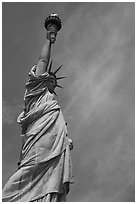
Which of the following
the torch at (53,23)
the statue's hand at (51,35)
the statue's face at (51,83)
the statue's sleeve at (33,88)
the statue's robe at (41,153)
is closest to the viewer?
the statue's robe at (41,153)

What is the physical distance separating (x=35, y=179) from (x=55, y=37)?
824 centimetres

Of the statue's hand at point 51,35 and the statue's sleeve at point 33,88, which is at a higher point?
the statue's hand at point 51,35

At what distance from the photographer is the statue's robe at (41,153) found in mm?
15820

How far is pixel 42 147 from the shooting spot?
1695cm

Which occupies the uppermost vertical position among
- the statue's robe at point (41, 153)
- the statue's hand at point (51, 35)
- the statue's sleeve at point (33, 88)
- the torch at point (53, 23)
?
the torch at point (53, 23)

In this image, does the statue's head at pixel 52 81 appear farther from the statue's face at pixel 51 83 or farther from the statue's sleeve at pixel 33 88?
the statue's sleeve at pixel 33 88

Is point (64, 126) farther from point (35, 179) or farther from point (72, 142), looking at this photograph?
point (35, 179)

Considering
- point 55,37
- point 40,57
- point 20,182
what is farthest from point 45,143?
point 55,37

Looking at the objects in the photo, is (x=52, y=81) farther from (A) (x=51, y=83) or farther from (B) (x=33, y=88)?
(B) (x=33, y=88)

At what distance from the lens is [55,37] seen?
21266 millimetres

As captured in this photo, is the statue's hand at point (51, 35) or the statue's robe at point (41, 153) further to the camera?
the statue's hand at point (51, 35)

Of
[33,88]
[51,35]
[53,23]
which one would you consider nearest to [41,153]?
[33,88]

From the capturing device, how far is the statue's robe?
51.9 ft

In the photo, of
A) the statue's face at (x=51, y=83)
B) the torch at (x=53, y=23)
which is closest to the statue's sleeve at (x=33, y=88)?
the statue's face at (x=51, y=83)
